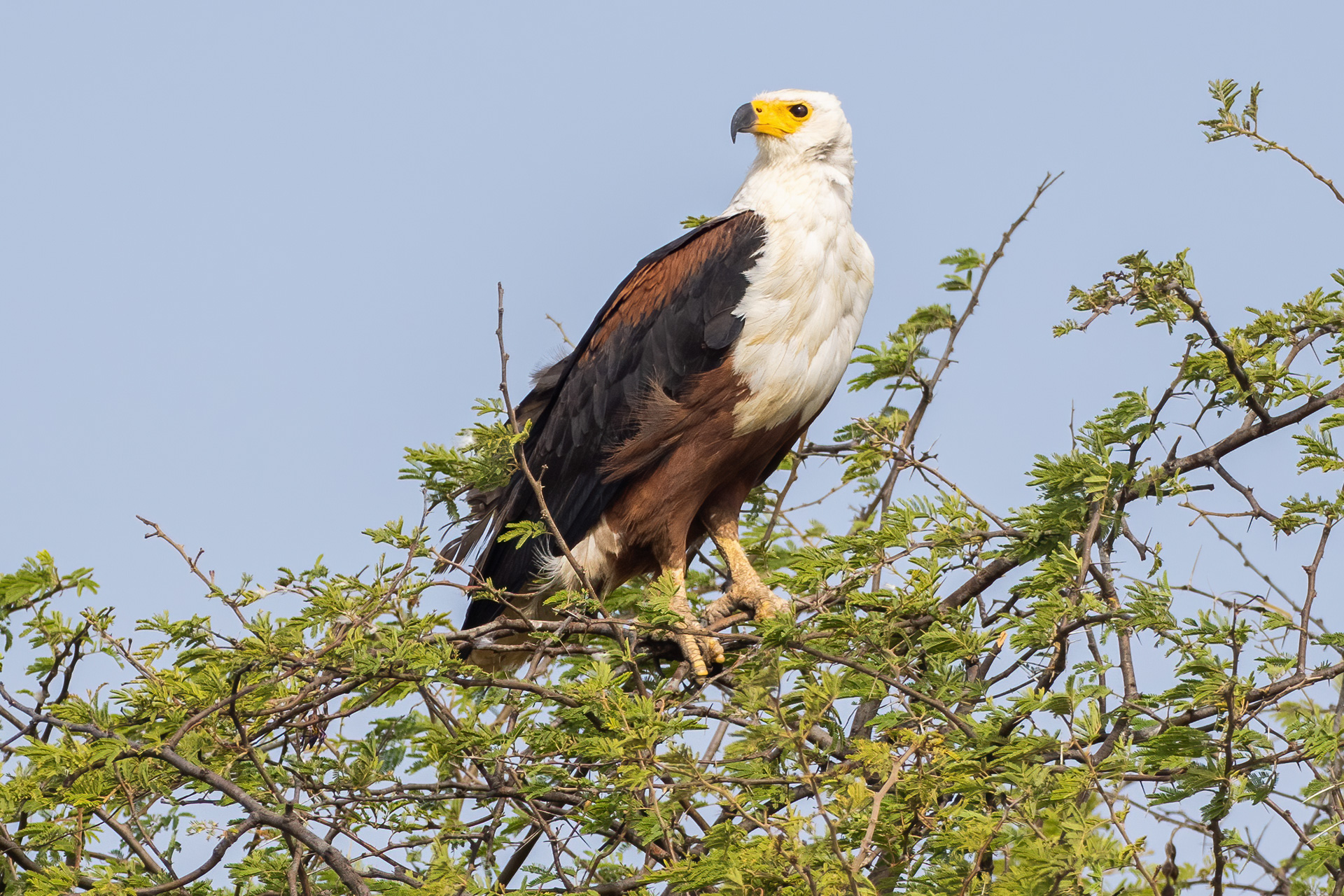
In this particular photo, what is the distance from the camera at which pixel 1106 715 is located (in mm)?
3170

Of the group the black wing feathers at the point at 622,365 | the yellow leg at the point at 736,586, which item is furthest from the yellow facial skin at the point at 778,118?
the yellow leg at the point at 736,586

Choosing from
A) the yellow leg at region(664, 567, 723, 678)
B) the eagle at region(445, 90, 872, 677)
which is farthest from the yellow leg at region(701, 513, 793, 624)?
the yellow leg at region(664, 567, 723, 678)

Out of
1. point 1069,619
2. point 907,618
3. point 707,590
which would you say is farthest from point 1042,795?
point 707,590

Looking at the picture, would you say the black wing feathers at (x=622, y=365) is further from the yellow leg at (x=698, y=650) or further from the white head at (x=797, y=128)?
the yellow leg at (x=698, y=650)

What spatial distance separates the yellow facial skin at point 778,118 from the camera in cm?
503

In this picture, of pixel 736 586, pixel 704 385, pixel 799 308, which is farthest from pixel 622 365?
pixel 736 586

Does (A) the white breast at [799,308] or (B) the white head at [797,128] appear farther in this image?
(B) the white head at [797,128]

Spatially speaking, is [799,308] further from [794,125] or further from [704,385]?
[794,125]

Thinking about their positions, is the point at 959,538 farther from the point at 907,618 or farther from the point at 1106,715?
the point at 1106,715

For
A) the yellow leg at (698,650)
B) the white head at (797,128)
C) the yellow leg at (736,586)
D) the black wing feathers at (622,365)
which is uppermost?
the white head at (797,128)

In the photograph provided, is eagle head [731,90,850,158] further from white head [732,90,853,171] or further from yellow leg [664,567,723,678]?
yellow leg [664,567,723,678]

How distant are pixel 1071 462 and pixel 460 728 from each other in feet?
Result: 5.91

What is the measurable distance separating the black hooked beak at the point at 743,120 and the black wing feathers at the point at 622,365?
0.39 metres

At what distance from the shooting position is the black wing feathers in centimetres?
471
